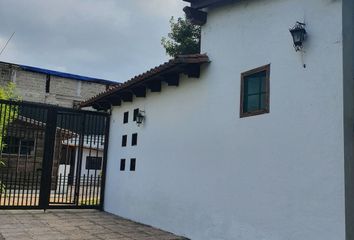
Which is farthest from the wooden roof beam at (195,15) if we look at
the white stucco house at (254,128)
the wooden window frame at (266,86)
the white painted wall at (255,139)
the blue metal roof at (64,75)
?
the blue metal roof at (64,75)

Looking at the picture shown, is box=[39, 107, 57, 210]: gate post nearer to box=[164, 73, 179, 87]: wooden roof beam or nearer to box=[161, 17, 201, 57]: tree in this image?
box=[164, 73, 179, 87]: wooden roof beam

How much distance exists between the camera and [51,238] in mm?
7059

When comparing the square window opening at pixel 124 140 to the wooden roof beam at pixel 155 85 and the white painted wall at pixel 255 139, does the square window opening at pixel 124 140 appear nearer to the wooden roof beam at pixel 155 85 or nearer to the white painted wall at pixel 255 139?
the white painted wall at pixel 255 139

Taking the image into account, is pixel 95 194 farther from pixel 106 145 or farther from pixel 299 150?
pixel 299 150

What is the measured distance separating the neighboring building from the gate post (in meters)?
15.5

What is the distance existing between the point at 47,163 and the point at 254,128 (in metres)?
6.71

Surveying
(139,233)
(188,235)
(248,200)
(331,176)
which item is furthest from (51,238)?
(331,176)

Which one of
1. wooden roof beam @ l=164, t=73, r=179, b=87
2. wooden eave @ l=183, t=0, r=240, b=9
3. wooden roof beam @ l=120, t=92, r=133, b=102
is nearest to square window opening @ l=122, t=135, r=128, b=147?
wooden roof beam @ l=120, t=92, r=133, b=102

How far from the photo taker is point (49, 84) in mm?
26984

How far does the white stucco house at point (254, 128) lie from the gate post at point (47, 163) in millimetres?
2799

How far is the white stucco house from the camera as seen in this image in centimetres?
482

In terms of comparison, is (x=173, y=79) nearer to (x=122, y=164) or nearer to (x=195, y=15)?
(x=195, y=15)

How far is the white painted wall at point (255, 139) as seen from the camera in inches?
191

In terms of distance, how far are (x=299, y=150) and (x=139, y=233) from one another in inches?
159
